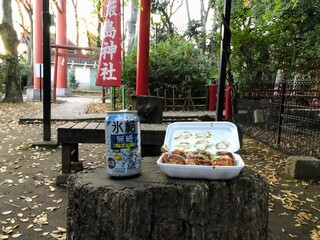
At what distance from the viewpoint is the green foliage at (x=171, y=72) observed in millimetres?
11188

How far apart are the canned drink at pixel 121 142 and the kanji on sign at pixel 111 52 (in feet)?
17.4

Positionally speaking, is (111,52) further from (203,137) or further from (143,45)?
(203,137)

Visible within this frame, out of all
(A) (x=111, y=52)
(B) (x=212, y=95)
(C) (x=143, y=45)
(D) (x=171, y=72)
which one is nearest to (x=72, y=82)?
(D) (x=171, y=72)

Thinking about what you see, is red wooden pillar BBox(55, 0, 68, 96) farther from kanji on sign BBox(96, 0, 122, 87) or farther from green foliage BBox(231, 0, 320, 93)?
green foliage BBox(231, 0, 320, 93)

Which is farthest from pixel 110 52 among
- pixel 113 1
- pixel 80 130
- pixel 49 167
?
pixel 80 130

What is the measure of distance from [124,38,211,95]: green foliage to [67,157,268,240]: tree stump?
977cm

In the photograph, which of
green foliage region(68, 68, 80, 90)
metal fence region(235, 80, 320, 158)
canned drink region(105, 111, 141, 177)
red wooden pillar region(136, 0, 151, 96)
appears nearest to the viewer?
canned drink region(105, 111, 141, 177)

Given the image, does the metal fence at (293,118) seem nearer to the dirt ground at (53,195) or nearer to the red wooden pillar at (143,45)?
the dirt ground at (53,195)

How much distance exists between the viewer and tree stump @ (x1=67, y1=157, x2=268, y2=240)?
1.39m

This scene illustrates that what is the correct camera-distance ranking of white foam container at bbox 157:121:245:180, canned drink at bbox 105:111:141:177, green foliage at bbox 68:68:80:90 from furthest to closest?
green foliage at bbox 68:68:80:90 < white foam container at bbox 157:121:245:180 < canned drink at bbox 105:111:141:177

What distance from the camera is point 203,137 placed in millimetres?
1789

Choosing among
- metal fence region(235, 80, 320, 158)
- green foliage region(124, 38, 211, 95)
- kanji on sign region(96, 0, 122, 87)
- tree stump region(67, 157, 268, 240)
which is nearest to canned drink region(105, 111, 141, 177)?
tree stump region(67, 157, 268, 240)

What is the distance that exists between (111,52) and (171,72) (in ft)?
16.3

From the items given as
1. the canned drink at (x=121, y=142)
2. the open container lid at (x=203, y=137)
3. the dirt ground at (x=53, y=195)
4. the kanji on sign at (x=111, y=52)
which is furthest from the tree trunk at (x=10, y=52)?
the canned drink at (x=121, y=142)
